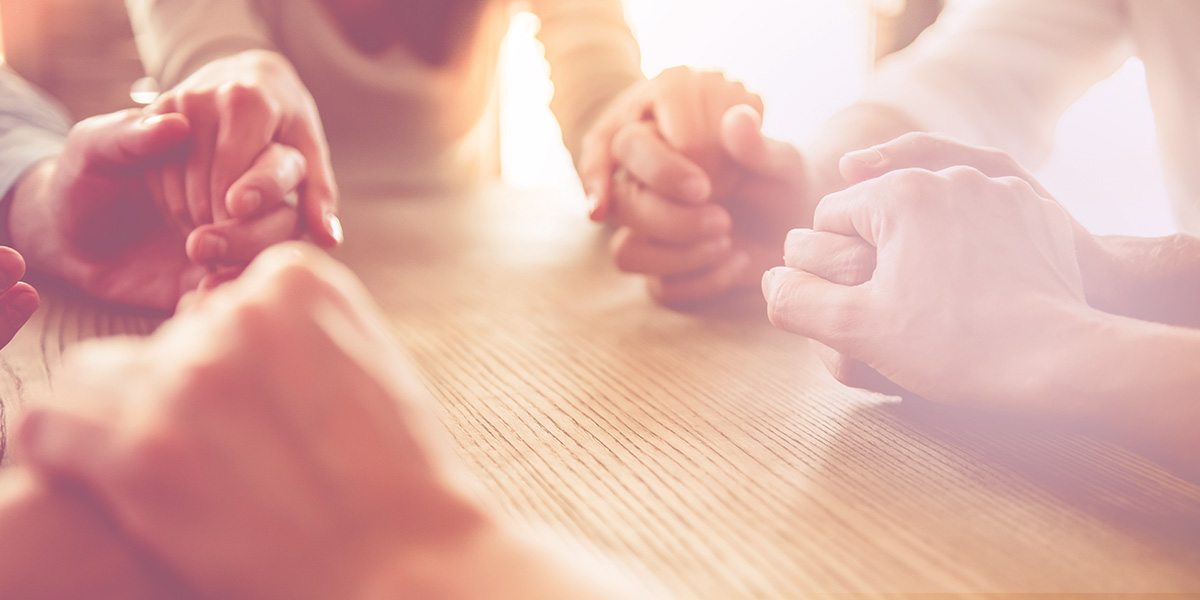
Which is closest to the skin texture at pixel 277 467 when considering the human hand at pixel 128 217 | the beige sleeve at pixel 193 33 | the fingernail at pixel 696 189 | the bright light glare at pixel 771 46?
the human hand at pixel 128 217

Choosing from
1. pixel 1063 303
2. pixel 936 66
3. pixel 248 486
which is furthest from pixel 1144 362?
pixel 936 66

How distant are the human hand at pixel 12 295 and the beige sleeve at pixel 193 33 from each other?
46 cm

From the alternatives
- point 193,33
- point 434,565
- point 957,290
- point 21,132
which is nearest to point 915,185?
point 957,290

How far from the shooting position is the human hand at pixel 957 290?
0.75ft

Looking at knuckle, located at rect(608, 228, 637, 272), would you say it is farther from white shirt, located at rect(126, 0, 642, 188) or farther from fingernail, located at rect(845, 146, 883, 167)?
white shirt, located at rect(126, 0, 642, 188)

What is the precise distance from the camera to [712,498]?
216mm

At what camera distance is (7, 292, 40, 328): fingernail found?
249 mm

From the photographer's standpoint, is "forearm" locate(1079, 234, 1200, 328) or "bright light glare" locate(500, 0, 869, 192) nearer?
"forearm" locate(1079, 234, 1200, 328)

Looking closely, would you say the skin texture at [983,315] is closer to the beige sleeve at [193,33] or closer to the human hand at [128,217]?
the human hand at [128,217]

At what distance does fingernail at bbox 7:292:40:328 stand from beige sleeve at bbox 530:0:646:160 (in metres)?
0.57

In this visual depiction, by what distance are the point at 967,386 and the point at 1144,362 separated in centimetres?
5

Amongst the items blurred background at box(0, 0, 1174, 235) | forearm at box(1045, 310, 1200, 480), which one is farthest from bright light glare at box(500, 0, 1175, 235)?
forearm at box(1045, 310, 1200, 480)

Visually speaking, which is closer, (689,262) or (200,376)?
(200,376)

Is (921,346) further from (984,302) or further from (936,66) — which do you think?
(936,66)
